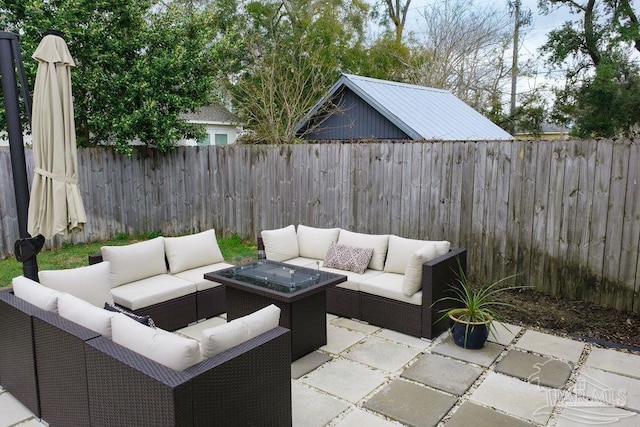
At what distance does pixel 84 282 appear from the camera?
12.5 ft

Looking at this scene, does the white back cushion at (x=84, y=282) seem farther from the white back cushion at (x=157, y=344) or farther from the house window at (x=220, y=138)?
the house window at (x=220, y=138)

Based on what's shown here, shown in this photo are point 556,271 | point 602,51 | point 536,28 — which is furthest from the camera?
point 536,28

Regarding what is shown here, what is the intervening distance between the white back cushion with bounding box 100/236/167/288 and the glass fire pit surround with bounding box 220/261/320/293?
34.9 inches

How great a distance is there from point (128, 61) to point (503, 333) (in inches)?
311

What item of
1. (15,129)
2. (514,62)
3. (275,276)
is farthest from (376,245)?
(514,62)

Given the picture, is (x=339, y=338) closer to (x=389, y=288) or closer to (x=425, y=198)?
(x=389, y=288)

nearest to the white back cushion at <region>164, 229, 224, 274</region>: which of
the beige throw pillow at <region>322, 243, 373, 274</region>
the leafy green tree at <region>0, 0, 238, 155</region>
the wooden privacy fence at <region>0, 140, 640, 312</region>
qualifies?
the beige throw pillow at <region>322, 243, 373, 274</region>

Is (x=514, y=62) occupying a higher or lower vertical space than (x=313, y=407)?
higher

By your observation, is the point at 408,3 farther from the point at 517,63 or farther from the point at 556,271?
the point at 556,271

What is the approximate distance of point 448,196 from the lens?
245 inches

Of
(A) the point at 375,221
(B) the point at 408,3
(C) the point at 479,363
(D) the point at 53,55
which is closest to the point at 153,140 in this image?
(A) the point at 375,221

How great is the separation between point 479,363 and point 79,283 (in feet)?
11.4

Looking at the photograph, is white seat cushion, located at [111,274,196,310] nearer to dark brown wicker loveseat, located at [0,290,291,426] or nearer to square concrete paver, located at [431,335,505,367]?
dark brown wicker loveseat, located at [0,290,291,426]

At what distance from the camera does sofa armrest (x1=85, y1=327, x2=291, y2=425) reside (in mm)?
2188
